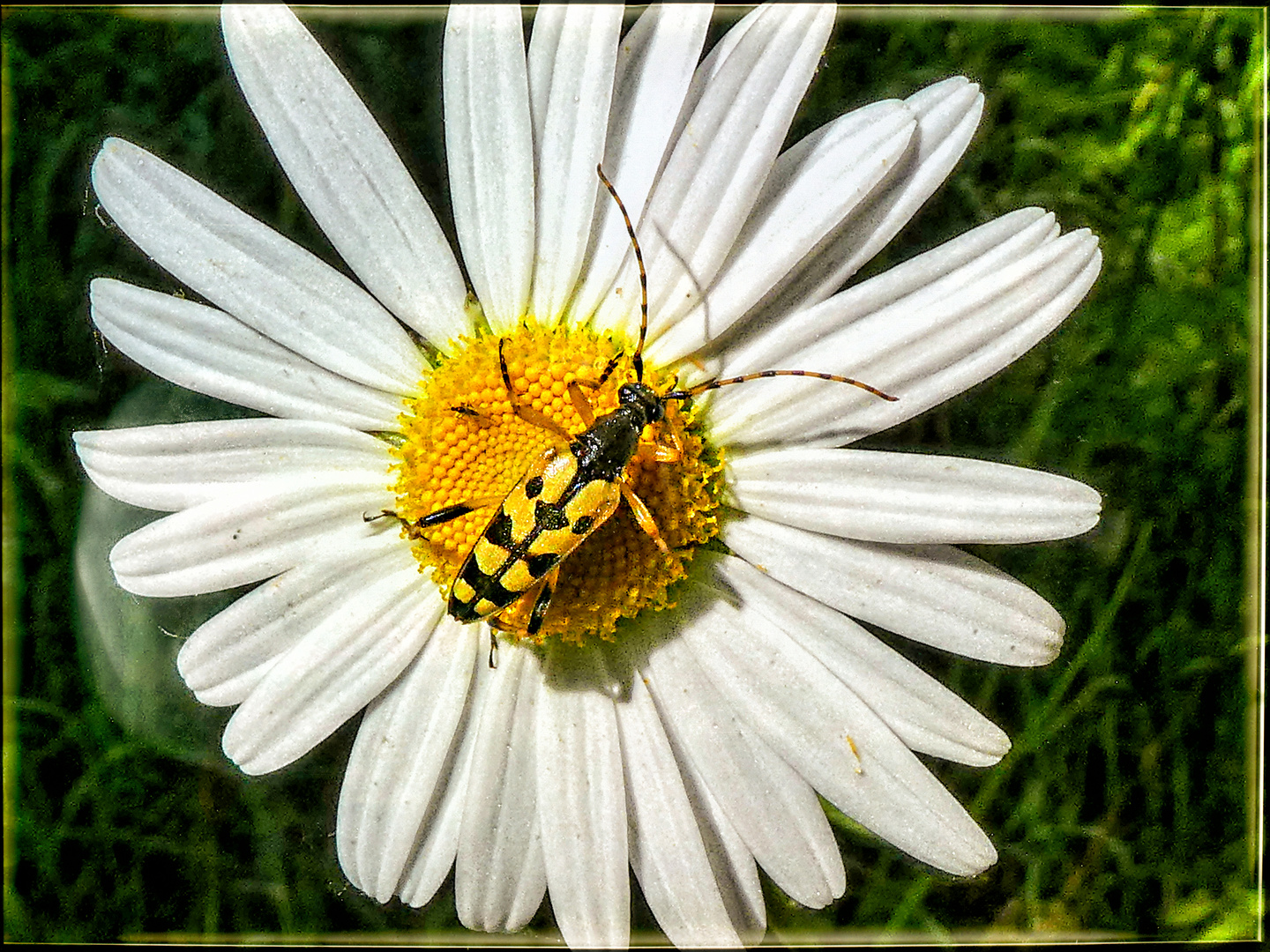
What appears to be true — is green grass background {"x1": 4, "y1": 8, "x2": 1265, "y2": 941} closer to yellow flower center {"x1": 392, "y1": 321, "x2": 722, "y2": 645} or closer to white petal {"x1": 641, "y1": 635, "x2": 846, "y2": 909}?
white petal {"x1": 641, "y1": 635, "x2": 846, "y2": 909}

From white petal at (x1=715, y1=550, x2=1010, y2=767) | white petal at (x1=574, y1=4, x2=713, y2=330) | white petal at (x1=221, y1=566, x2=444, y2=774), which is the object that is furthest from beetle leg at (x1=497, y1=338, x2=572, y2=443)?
white petal at (x1=715, y1=550, x2=1010, y2=767)

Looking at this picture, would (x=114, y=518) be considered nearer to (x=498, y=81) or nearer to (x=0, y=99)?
(x=0, y=99)

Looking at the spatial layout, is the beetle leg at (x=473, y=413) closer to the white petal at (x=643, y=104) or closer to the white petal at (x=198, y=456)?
the white petal at (x=198, y=456)

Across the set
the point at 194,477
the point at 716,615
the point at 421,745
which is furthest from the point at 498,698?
the point at 194,477

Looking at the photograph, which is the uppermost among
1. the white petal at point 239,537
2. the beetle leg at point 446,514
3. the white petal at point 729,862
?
the white petal at point 239,537

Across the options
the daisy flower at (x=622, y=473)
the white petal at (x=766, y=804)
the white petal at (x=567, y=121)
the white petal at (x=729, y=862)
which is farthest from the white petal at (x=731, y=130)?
the white petal at (x=729, y=862)

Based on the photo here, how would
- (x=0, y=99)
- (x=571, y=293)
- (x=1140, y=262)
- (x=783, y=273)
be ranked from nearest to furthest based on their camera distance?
(x=783, y=273) → (x=571, y=293) → (x=0, y=99) → (x=1140, y=262)

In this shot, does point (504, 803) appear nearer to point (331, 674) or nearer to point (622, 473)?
point (331, 674)
